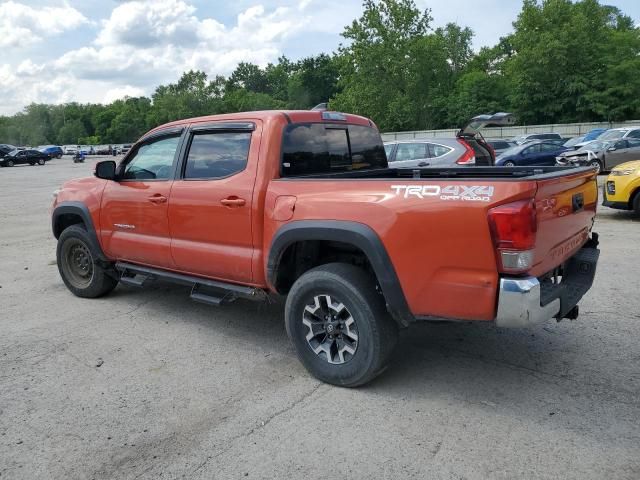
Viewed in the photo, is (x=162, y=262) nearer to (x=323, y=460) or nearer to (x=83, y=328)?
(x=83, y=328)

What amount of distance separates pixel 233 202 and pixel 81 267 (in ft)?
9.29

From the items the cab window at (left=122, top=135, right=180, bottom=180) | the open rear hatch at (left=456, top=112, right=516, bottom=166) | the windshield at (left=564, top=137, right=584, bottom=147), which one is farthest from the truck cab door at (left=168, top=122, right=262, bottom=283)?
the windshield at (left=564, top=137, right=584, bottom=147)

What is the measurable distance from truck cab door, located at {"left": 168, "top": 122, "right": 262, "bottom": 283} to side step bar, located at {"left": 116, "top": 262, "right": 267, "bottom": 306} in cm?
7

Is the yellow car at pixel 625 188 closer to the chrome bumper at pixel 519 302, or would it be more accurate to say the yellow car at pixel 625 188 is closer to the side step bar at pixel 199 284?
the chrome bumper at pixel 519 302

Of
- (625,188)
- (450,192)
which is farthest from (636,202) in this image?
(450,192)

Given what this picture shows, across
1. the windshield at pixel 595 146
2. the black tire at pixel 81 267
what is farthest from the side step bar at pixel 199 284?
the windshield at pixel 595 146

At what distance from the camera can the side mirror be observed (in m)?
5.42

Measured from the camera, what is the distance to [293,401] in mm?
3695

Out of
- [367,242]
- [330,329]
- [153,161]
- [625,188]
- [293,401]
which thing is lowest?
[293,401]

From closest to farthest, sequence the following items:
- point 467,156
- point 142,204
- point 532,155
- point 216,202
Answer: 1. point 216,202
2. point 142,204
3. point 467,156
4. point 532,155

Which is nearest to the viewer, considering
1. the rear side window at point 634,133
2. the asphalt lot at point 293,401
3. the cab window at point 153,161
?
the asphalt lot at point 293,401

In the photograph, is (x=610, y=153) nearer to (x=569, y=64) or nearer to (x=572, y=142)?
(x=572, y=142)

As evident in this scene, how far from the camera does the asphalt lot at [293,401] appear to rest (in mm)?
3000

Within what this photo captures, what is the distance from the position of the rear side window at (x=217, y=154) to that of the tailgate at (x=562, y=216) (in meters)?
2.23
